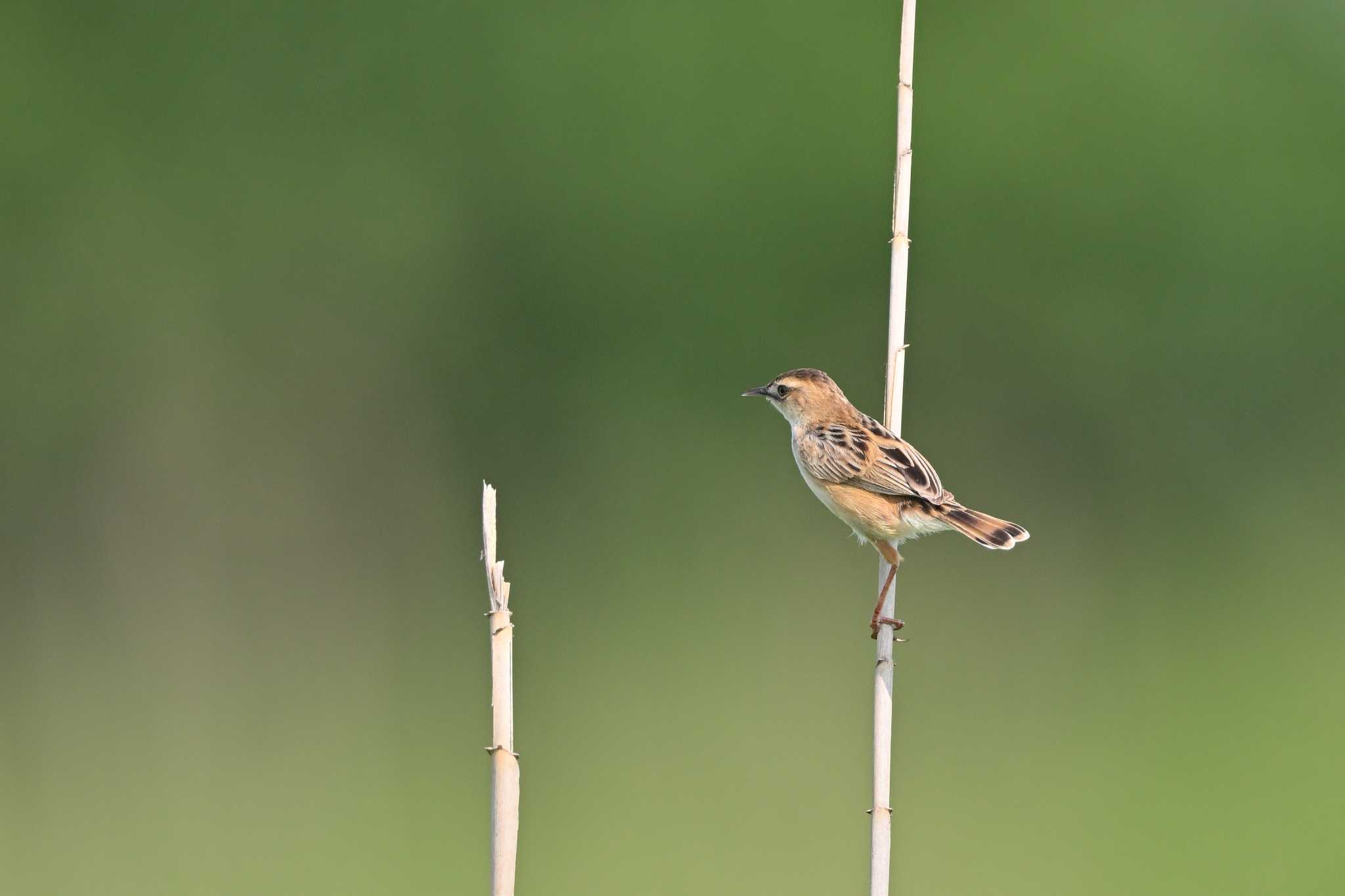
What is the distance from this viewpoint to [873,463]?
15.0ft

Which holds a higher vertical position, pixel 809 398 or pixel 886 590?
pixel 809 398

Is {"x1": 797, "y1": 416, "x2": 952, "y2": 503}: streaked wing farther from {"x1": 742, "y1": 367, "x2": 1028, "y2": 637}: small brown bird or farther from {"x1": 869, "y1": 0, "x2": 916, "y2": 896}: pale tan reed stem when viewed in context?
{"x1": 869, "y1": 0, "x2": 916, "y2": 896}: pale tan reed stem

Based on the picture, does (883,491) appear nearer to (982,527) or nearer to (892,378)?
(982,527)

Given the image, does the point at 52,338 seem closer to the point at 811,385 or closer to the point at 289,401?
the point at 289,401

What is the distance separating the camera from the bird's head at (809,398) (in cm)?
502

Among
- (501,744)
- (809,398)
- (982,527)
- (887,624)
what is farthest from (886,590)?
(501,744)

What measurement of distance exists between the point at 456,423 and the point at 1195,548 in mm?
5070

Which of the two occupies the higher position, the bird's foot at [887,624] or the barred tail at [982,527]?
the barred tail at [982,527]

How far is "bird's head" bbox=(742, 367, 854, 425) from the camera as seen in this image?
5020 millimetres

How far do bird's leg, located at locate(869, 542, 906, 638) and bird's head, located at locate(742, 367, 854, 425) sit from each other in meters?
0.57

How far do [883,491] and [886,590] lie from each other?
0.43 metres

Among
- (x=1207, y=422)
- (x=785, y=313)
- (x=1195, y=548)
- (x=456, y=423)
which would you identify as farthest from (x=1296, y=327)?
(x=456, y=423)

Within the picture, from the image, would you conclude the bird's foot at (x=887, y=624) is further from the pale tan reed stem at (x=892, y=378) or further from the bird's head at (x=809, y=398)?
the bird's head at (x=809, y=398)

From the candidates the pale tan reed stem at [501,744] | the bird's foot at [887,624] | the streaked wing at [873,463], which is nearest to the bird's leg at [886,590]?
the bird's foot at [887,624]
